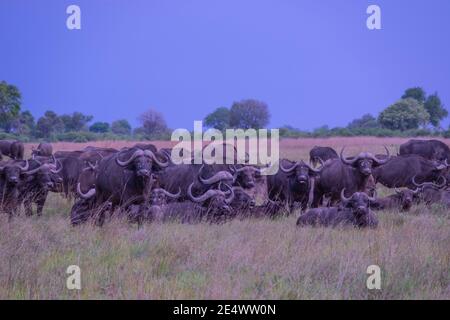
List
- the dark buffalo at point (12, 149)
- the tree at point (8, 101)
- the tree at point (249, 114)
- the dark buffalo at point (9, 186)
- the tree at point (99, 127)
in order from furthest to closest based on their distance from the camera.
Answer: the tree at point (99, 127), the tree at point (249, 114), the tree at point (8, 101), the dark buffalo at point (12, 149), the dark buffalo at point (9, 186)

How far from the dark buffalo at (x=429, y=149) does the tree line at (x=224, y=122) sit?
78.6 feet

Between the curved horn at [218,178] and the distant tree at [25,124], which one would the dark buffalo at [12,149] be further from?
the distant tree at [25,124]

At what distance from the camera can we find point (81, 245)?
8742 mm

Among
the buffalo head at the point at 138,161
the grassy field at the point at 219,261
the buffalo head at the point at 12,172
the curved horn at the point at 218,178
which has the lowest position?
the grassy field at the point at 219,261

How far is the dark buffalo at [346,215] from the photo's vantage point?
11.1 meters

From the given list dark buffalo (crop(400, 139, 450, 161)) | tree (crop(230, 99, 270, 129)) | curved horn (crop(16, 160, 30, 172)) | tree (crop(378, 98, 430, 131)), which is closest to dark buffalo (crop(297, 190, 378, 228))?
curved horn (crop(16, 160, 30, 172))

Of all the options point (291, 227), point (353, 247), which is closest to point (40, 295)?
point (353, 247)

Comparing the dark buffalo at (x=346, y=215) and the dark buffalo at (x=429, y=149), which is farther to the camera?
the dark buffalo at (x=429, y=149)

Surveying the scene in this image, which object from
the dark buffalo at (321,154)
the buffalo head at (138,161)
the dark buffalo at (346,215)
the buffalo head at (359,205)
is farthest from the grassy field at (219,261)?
the dark buffalo at (321,154)

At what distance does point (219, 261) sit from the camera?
7.73 meters

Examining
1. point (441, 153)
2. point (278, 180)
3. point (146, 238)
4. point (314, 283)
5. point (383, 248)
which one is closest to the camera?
point (314, 283)

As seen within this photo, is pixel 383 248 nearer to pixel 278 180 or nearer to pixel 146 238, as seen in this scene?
pixel 146 238

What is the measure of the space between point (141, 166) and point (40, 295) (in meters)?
5.16

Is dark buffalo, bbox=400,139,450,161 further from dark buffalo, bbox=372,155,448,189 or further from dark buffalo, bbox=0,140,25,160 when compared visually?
dark buffalo, bbox=0,140,25,160
